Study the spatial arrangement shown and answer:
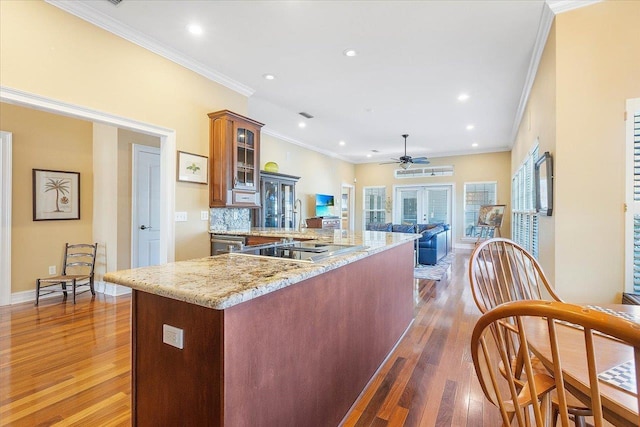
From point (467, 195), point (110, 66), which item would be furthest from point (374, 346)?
point (467, 195)

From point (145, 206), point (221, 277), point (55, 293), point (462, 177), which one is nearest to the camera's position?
point (221, 277)

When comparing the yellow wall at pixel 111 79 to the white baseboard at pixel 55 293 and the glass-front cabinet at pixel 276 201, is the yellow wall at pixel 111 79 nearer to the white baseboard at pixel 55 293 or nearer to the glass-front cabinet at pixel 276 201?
the white baseboard at pixel 55 293

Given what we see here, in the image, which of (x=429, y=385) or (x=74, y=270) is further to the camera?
(x=74, y=270)

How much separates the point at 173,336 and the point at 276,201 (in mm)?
5378

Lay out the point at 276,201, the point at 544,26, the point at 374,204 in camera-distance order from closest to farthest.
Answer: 1. the point at 544,26
2. the point at 276,201
3. the point at 374,204

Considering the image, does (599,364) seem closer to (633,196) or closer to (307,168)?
(633,196)

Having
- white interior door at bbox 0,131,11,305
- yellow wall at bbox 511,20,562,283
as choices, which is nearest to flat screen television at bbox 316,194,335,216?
yellow wall at bbox 511,20,562,283

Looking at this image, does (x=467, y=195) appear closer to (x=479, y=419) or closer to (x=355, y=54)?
(x=355, y=54)

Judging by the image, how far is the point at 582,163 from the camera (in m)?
2.54

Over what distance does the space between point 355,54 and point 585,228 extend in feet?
9.28

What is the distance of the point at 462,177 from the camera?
366 inches

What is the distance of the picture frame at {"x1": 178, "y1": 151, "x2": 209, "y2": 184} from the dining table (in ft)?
11.7

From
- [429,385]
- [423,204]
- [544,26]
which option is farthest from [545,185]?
[423,204]

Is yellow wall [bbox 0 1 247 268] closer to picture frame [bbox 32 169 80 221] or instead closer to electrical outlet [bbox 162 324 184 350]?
picture frame [bbox 32 169 80 221]
